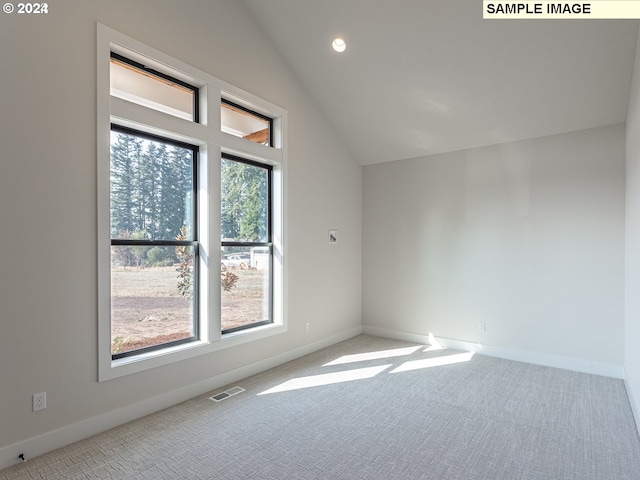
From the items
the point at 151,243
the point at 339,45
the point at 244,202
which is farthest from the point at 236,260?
the point at 339,45

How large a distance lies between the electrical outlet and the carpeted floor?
318mm

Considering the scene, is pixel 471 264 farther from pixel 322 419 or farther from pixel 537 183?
pixel 322 419

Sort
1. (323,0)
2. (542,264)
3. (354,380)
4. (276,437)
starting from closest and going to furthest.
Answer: (276,437) → (323,0) → (354,380) → (542,264)

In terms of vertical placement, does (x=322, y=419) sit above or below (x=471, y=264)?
A: below

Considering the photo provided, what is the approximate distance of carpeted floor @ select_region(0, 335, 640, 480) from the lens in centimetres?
224

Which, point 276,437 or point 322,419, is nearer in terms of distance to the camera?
point 276,437

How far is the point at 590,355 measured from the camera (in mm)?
3797

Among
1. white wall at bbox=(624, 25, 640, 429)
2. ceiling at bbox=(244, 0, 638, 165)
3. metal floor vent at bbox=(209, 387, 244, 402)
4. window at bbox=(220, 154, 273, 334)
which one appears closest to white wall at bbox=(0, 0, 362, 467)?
metal floor vent at bbox=(209, 387, 244, 402)

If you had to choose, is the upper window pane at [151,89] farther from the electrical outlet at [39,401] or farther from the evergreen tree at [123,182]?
the electrical outlet at [39,401]

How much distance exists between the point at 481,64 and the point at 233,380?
3.86 meters

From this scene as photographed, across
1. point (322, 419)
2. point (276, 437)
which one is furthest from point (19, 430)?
point (322, 419)

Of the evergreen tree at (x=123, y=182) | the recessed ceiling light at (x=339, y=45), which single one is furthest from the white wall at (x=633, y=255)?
the evergreen tree at (x=123, y=182)

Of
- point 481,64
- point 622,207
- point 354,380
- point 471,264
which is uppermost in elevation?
point 481,64

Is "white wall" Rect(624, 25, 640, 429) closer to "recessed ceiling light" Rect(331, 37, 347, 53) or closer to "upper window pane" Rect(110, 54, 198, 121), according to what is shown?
"recessed ceiling light" Rect(331, 37, 347, 53)
